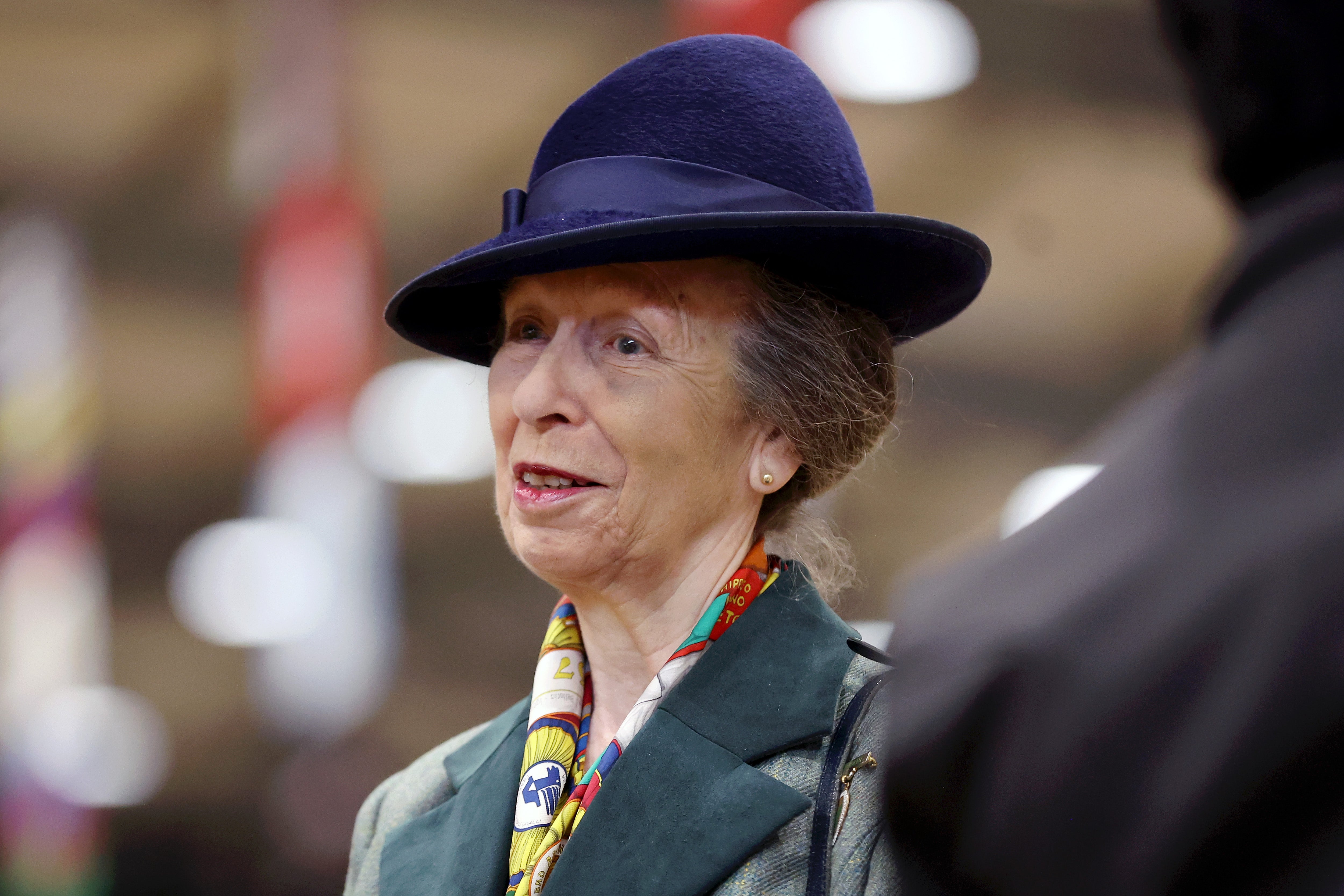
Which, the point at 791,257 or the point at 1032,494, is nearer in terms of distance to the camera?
the point at 791,257

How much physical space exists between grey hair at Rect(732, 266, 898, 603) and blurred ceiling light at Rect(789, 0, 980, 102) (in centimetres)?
371

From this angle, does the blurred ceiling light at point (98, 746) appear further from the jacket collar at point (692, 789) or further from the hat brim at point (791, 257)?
the hat brim at point (791, 257)

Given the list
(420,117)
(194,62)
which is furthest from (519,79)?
(194,62)

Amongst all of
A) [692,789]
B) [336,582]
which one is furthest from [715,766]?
[336,582]

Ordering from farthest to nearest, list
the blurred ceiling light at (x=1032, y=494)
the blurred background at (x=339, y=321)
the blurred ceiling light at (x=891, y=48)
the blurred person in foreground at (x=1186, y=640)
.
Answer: the blurred ceiling light at (x=1032, y=494), the blurred ceiling light at (x=891, y=48), the blurred background at (x=339, y=321), the blurred person in foreground at (x=1186, y=640)

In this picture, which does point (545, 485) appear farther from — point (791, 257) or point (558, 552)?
point (791, 257)

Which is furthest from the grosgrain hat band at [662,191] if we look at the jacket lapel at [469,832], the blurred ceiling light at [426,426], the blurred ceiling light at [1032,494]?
the blurred ceiling light at [426,426]

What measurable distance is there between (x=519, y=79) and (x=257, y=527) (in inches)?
147

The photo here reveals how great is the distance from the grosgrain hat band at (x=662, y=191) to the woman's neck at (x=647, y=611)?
405 mm

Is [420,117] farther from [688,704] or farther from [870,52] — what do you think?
[688,704]

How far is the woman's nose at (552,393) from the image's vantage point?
1532 mm

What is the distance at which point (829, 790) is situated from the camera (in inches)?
54.0

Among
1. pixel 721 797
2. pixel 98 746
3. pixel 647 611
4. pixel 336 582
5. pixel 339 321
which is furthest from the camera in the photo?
pixel 98 746

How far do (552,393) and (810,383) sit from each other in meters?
0.32
